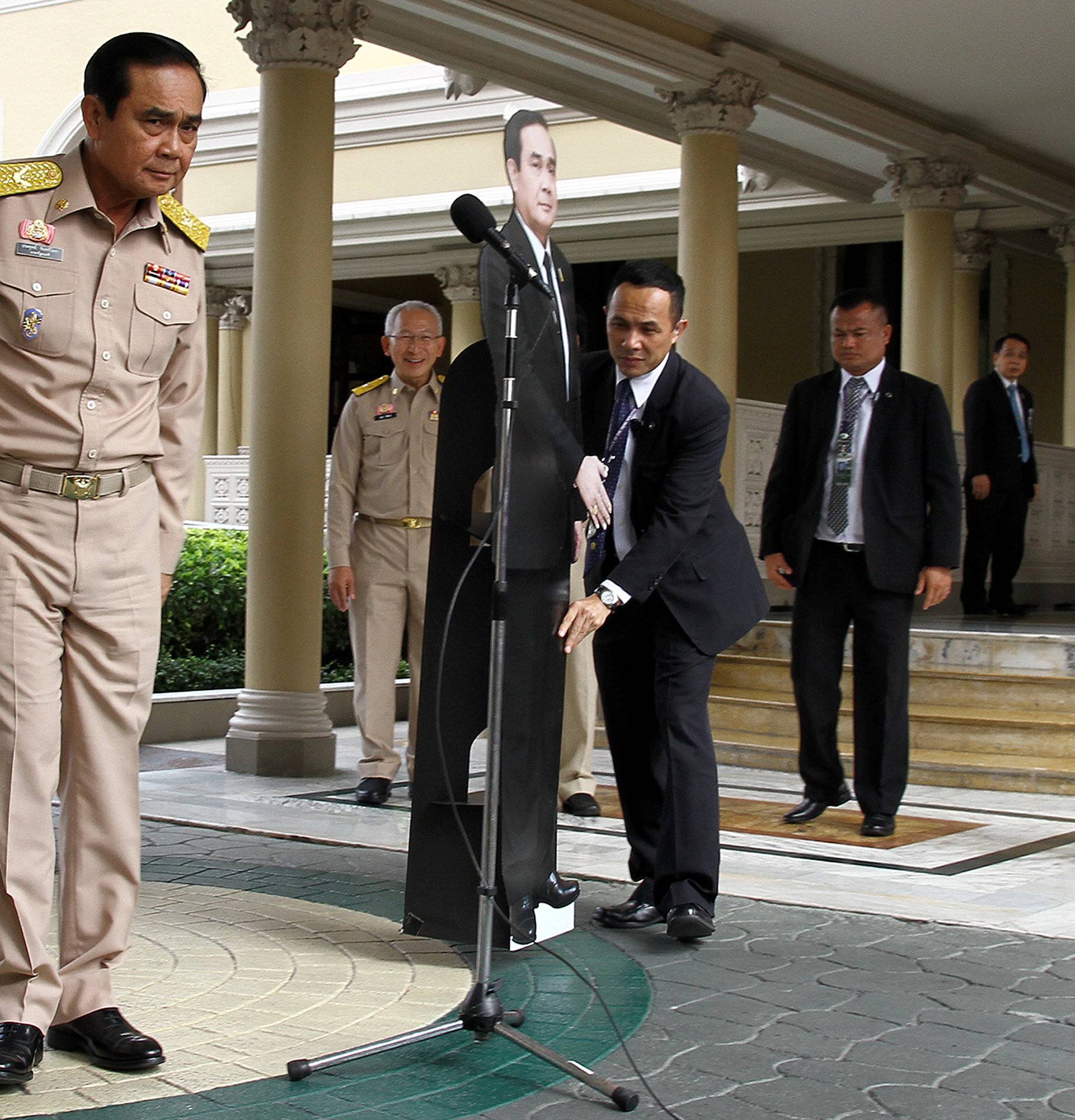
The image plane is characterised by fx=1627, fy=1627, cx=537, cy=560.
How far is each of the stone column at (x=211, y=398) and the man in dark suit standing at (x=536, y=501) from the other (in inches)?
767

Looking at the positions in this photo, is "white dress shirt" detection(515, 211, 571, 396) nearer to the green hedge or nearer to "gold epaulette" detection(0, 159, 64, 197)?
"gold epaulette" detection(0, 159, 64, 197)

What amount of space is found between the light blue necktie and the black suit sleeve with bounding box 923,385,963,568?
5.43m

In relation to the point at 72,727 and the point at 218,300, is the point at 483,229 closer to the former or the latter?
the point at 72,727

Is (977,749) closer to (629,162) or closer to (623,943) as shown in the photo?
(623,943)

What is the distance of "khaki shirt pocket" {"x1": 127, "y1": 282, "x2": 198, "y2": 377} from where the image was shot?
3.24m

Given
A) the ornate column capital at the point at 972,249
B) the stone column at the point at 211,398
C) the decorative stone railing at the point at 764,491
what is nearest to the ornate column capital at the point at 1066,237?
the ornate column capital at the point at 972,249

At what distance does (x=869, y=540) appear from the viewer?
19.5 ft

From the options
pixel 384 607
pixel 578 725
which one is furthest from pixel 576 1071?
pixel 384 607

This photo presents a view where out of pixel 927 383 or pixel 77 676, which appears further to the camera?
pixel 927 383

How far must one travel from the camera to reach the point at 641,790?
4.60 m

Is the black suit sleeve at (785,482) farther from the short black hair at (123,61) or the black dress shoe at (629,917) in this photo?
the short black hair at (123,61)

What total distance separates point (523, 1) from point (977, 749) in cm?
502

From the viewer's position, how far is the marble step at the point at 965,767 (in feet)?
24.6

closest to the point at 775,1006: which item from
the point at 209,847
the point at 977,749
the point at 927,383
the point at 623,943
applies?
the point at 623,943
